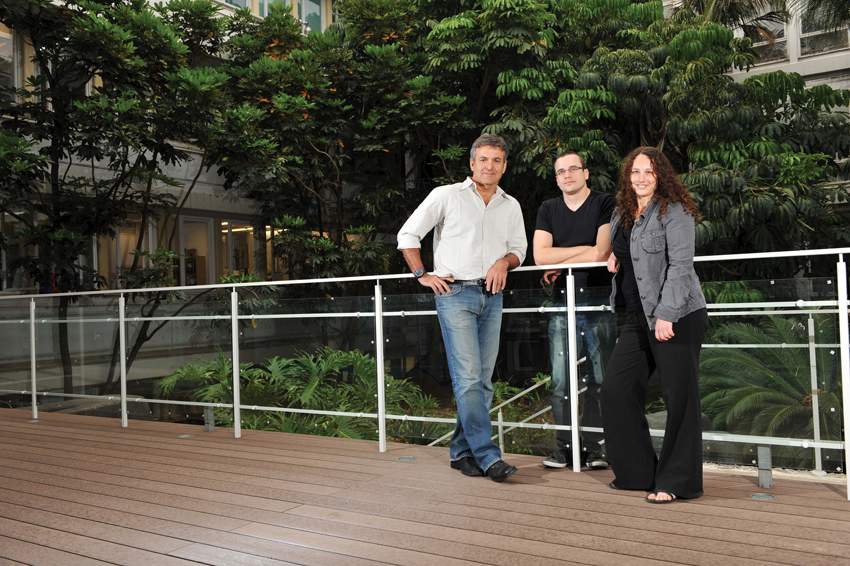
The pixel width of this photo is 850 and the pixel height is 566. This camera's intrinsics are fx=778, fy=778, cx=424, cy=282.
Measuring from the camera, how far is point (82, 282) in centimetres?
959

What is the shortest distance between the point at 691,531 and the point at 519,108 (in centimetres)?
864

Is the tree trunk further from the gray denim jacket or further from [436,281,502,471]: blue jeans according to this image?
the gray denim jacket

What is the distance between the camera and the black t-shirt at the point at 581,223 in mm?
3693

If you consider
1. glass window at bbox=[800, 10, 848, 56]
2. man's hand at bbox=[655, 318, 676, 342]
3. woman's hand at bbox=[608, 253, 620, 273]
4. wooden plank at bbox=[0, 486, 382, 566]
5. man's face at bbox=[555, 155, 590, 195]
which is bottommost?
wooden plank at bbox=[0, 486, 382, 566]

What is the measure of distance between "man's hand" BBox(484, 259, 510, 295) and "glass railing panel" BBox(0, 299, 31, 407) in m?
4.69

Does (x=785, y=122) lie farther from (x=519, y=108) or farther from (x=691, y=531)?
(x=691, y=531)

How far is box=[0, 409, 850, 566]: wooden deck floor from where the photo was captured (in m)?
2.53

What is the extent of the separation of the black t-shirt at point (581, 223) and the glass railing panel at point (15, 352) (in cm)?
489

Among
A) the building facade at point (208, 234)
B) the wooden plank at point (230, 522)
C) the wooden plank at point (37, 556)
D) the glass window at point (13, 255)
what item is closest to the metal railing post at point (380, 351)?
the wooden plank at point (230, 522)

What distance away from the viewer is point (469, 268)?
3633mm

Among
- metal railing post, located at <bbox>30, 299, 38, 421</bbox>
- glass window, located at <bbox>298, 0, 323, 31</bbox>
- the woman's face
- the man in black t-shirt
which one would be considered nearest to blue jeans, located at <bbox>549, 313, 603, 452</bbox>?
the man in black t-shirt

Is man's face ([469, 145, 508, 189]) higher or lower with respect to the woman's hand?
higher

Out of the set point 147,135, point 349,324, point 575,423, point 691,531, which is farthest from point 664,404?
point 147,135

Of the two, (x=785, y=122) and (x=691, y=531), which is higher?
(x=785, y=122)
